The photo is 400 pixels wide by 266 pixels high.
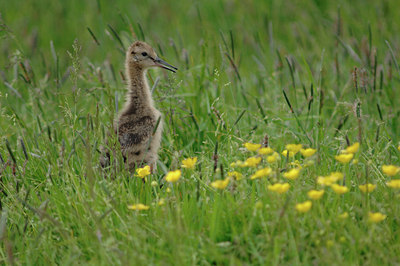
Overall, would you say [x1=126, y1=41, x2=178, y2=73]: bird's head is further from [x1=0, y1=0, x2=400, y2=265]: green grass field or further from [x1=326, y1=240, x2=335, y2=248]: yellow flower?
[x1=326, y1=240, x2=335, y2=248]: yellow flower

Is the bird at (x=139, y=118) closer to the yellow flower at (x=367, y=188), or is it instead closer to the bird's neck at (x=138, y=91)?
the bird's neck at (x=138, y=91)

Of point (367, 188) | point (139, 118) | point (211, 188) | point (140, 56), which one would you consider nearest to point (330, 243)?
point (367, 188)

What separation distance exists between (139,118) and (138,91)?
370 millimetres

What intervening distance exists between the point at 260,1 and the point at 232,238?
20.4ft

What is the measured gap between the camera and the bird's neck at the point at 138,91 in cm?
473

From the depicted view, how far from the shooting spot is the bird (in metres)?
4.38

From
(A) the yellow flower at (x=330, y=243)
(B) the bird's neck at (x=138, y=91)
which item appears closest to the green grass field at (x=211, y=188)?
(A) the yellow flower at (x=330, y=243)

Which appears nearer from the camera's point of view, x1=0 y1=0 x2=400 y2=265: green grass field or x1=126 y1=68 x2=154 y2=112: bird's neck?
x1=0 y1=0 x2=400 y2=265: green grass field

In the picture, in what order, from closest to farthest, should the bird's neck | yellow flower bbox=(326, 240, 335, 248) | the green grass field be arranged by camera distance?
yellow flower bbox=(326, 240, 335, 248) < the green grass field < the bird's neck

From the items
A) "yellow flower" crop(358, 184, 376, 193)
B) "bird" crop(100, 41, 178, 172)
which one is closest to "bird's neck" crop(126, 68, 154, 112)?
"bird" crop(100, 41, 178, 172)

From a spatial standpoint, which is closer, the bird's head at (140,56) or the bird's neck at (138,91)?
the bird's neck at (138,91)

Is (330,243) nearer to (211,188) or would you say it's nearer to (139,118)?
(211,188)

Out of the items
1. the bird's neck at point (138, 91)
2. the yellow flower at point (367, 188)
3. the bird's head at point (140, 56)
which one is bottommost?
the yellow flower at point (367, 188)

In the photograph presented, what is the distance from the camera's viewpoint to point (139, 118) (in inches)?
180
